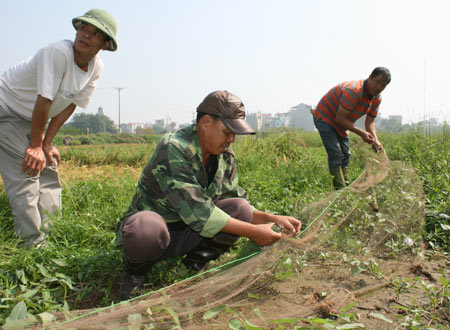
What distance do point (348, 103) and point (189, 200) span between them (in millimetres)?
2840

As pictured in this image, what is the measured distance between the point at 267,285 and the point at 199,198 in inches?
21.7

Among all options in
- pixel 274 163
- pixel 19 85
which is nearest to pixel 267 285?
pixel 19 85

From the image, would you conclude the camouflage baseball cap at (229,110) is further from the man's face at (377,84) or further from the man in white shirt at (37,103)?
the man's face at (377,84)

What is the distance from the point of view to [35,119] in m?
2.65

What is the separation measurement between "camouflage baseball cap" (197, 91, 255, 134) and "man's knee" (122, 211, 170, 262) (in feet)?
2.18

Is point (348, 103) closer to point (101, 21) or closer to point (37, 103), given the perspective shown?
point (101, 21)

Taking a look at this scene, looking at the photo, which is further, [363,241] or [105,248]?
[105,248]

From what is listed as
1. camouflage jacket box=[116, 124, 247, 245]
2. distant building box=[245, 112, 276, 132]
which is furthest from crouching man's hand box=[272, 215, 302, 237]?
distant building box=[245, 112, 276, 132]

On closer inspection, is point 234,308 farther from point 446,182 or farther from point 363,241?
point 446,182

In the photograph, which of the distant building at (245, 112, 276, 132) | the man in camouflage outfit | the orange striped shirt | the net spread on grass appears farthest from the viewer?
the distant building at (245, 112, 276, 132)

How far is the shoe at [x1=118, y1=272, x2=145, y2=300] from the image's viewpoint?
213cm

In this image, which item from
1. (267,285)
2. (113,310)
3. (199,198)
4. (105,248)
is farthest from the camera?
(105,248)

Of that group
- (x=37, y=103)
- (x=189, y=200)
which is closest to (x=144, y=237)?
(x=189, y=200)

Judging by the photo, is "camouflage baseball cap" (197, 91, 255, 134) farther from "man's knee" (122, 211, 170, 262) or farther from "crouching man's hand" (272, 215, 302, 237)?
"man's knee" (122, 211, 170, 262)
